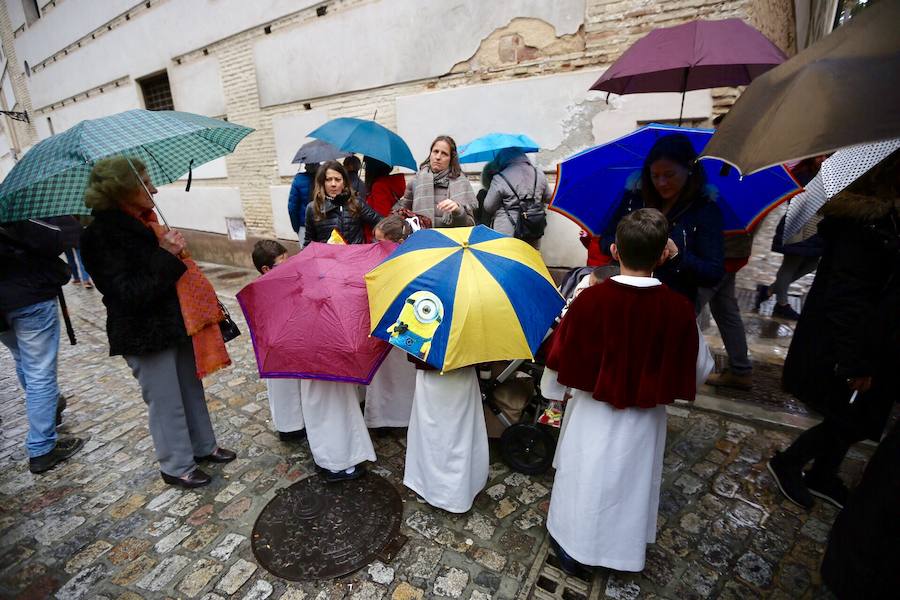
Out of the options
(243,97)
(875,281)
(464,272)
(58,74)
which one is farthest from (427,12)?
(58,74)

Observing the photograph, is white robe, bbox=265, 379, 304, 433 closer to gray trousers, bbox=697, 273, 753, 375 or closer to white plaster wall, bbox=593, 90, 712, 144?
gray trousers, bbox=697, 273, 753, 375

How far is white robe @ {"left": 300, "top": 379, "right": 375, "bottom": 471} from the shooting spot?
2.69 m

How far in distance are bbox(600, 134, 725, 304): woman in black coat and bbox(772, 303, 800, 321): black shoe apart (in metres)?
3.55

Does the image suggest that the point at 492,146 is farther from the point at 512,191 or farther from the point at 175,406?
the point at 175,406

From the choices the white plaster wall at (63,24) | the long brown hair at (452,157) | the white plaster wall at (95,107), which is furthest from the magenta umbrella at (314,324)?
the white plaster wall at (63,24)

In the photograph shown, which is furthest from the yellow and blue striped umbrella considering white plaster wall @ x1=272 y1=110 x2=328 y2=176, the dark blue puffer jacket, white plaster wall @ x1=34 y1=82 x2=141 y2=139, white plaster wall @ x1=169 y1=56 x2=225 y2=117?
white plaster wall @ x1=34 y1=82 x2=141 y2=139

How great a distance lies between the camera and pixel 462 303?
2033 mm

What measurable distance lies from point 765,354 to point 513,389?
119 inches

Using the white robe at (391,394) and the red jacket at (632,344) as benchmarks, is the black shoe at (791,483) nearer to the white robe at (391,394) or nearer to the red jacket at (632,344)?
the red jacket at (632,344)

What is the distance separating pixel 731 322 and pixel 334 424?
3363 millimetres

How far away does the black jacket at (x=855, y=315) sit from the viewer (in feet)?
6.68

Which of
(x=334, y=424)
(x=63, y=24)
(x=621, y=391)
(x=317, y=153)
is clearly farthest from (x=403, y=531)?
(x=63, y=24)

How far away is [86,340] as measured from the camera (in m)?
5.86

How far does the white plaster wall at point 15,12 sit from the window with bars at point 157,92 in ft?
26.1
